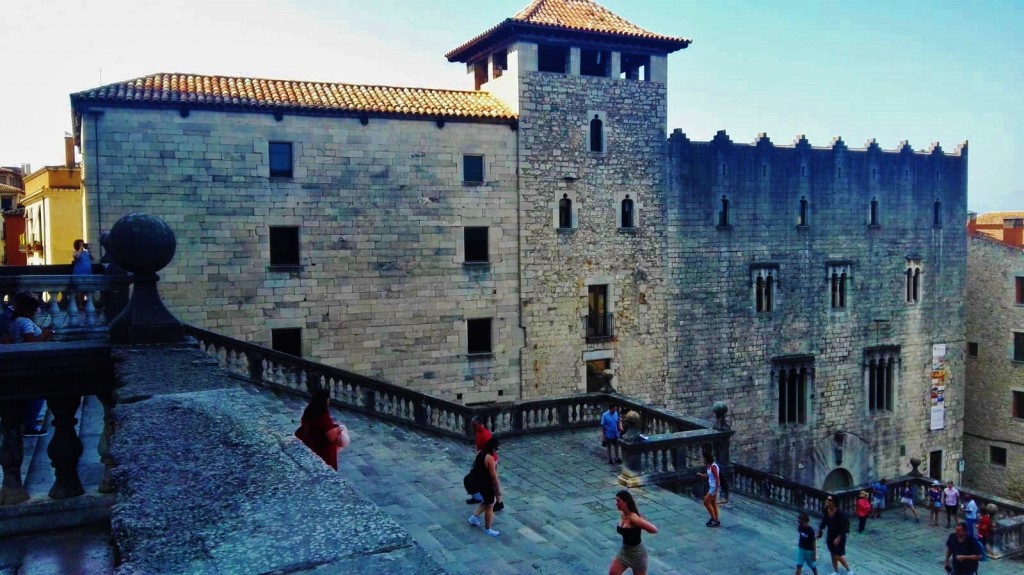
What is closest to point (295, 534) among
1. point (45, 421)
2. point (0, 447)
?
point (0, 447)

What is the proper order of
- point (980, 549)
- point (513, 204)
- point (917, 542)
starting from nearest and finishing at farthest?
→ point (980, 549), point (917, 542), point (513, 204)

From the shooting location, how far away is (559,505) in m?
13.9

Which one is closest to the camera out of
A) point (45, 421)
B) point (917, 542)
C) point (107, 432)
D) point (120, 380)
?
point (120, 380)

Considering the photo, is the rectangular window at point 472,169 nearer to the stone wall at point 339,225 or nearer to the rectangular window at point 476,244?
the stone wall at point 339,225

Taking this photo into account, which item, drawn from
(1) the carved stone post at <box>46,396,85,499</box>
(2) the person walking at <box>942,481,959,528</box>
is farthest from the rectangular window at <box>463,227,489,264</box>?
(1) the carved stone post at <box>46,396,85,499</box>

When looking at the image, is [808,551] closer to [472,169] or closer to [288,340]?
[288,340]

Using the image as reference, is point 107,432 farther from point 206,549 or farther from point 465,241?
point 465,241

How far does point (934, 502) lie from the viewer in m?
26.8

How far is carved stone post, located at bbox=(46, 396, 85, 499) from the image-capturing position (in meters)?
5.60

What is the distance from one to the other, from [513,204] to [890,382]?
745 inches

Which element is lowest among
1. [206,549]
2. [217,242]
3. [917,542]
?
[917,542]

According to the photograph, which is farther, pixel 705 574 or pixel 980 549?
pixel 980 549

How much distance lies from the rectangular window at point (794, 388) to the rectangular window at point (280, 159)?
64.2ft

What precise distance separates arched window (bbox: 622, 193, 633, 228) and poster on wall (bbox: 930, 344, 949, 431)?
16472 millimetres
